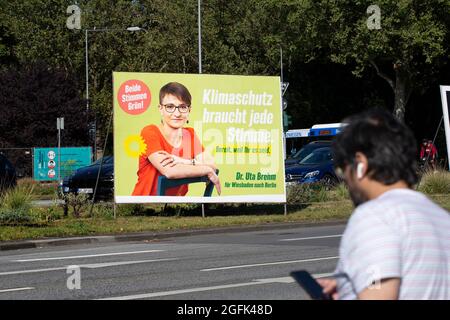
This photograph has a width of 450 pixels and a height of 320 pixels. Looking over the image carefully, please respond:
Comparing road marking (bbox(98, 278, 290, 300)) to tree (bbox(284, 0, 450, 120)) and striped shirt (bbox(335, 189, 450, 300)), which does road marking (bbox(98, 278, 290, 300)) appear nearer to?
striped shirt (bbox(335, 189, 450, 300))

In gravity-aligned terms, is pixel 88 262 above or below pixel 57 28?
below

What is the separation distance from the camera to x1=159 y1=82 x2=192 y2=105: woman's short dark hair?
880 inches

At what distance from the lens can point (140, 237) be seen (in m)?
19.2

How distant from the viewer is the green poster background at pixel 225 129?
878 inches

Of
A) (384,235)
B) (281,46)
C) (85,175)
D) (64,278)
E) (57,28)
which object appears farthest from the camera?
(57,28)

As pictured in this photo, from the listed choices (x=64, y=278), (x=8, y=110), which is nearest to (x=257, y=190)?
(x=64, y=278)

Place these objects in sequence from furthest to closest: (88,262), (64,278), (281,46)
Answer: (281,46) < (88,262) < (64,278)

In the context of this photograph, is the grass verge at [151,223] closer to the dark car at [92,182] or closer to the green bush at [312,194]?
the green bush at [312,194]

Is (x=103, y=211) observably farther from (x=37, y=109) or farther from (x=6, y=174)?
(x=37, y=109)

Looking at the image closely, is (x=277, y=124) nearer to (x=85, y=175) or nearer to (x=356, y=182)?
(x=85, y=175)

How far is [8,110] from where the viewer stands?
175ft

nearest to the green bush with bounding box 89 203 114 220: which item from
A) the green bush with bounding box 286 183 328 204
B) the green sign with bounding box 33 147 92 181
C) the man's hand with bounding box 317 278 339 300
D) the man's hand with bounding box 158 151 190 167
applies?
the man's hand with bounding box 158 151 190 167

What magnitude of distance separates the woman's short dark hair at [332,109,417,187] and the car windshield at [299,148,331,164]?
92.3 ft
